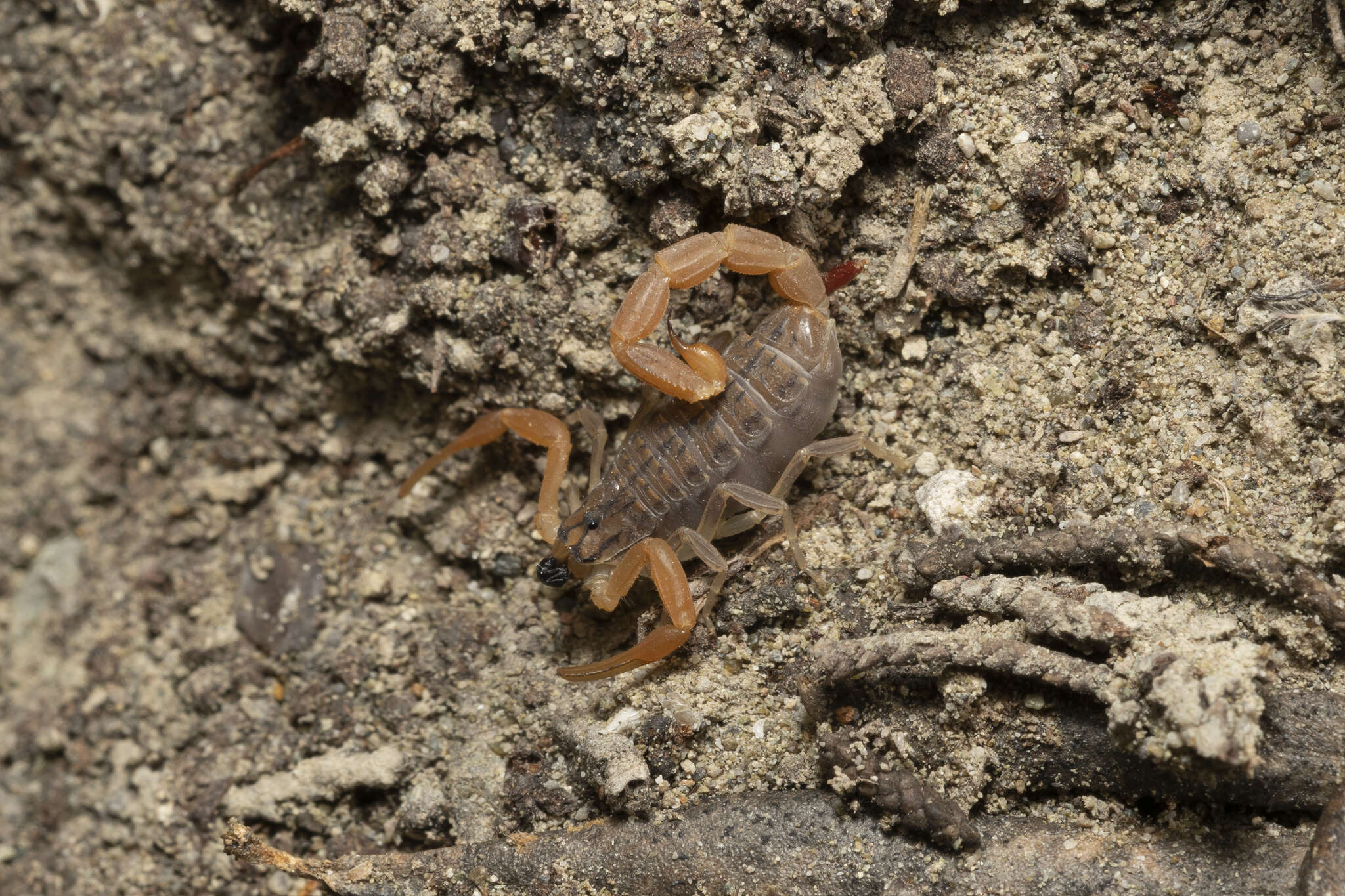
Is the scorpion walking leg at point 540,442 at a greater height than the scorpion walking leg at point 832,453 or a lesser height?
lesser

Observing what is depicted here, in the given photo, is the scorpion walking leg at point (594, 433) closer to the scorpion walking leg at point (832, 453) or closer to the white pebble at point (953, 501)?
the scorpion walking leg at point (832, 453)

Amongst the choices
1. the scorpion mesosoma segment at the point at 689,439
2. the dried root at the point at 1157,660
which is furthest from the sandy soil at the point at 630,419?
the scorpion mesosoma segment at the point at 689,439

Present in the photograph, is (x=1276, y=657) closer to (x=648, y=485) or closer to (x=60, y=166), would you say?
(x=648, y=485)

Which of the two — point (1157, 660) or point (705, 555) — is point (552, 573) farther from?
point (1157, 660)

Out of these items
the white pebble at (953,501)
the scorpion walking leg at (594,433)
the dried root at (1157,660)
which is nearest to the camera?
the dried root at (1157,660)

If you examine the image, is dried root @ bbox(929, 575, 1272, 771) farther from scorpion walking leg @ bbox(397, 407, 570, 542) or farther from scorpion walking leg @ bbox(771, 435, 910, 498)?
scorpion walking leg @ bbox(397, 407, 570, 542)

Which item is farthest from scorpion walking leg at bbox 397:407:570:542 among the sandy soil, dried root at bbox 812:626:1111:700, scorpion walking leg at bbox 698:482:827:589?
dried root at bbox 812:626:1111:700
